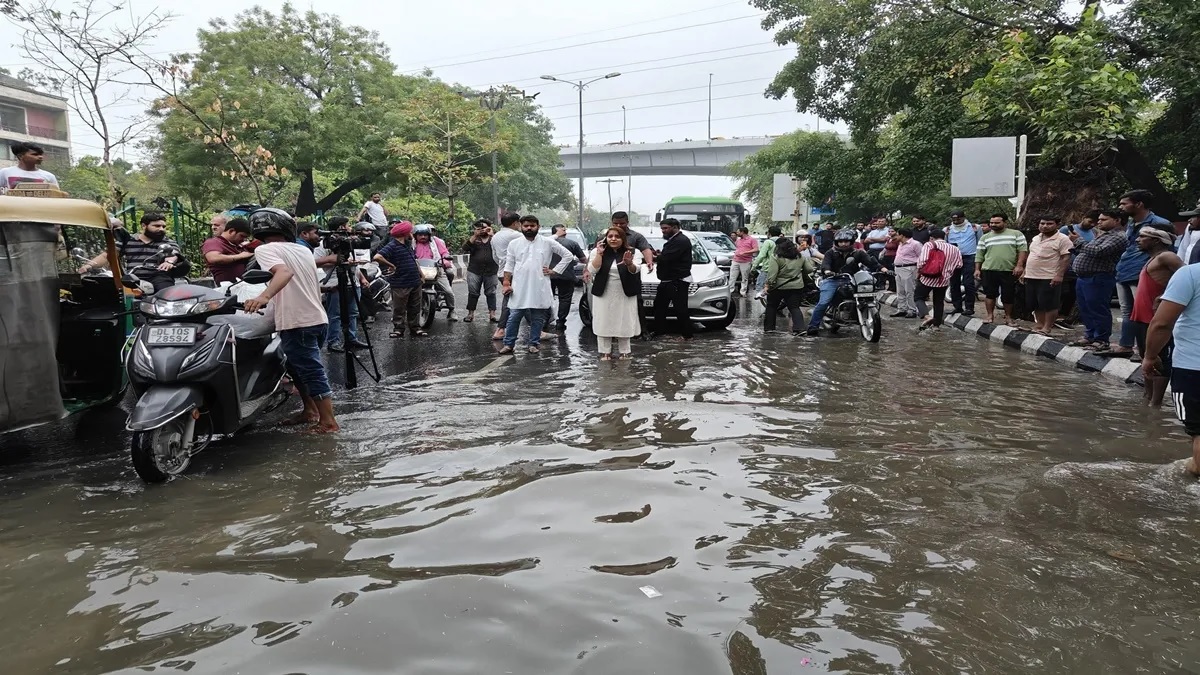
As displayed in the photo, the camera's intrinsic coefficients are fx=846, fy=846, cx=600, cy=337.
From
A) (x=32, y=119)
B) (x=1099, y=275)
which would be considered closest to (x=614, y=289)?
(x=1099, y=275)

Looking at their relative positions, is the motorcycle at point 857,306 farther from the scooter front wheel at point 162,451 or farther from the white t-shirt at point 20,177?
the white t-shirt at point 20,177

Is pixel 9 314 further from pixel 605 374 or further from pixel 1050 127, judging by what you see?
pixel 1050 127

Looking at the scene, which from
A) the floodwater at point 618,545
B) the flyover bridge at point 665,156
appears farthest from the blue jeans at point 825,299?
the flyover bridge at point 665,156

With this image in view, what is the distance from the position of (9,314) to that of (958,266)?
1266 centimetres

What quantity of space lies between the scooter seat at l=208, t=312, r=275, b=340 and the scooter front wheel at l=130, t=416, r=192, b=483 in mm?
747

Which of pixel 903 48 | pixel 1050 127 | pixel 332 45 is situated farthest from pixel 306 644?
pixel 332 45

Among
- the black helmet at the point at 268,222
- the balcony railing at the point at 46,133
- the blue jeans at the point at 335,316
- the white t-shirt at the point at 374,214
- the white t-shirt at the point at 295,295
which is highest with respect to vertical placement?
the balcony railing at the point at 46,133

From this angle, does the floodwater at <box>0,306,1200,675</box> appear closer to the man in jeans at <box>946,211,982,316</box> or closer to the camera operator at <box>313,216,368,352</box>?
the camera operator at <box>313,216,368,352</box>

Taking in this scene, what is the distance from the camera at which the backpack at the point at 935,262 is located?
42.7ft

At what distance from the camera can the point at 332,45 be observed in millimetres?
34219

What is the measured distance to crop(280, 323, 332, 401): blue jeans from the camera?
5828 mm

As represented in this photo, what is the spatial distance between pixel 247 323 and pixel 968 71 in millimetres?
18917

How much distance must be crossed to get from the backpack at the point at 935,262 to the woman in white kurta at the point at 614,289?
20.0 ft

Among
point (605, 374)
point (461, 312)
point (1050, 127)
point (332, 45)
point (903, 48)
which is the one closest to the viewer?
point (605, 374)
